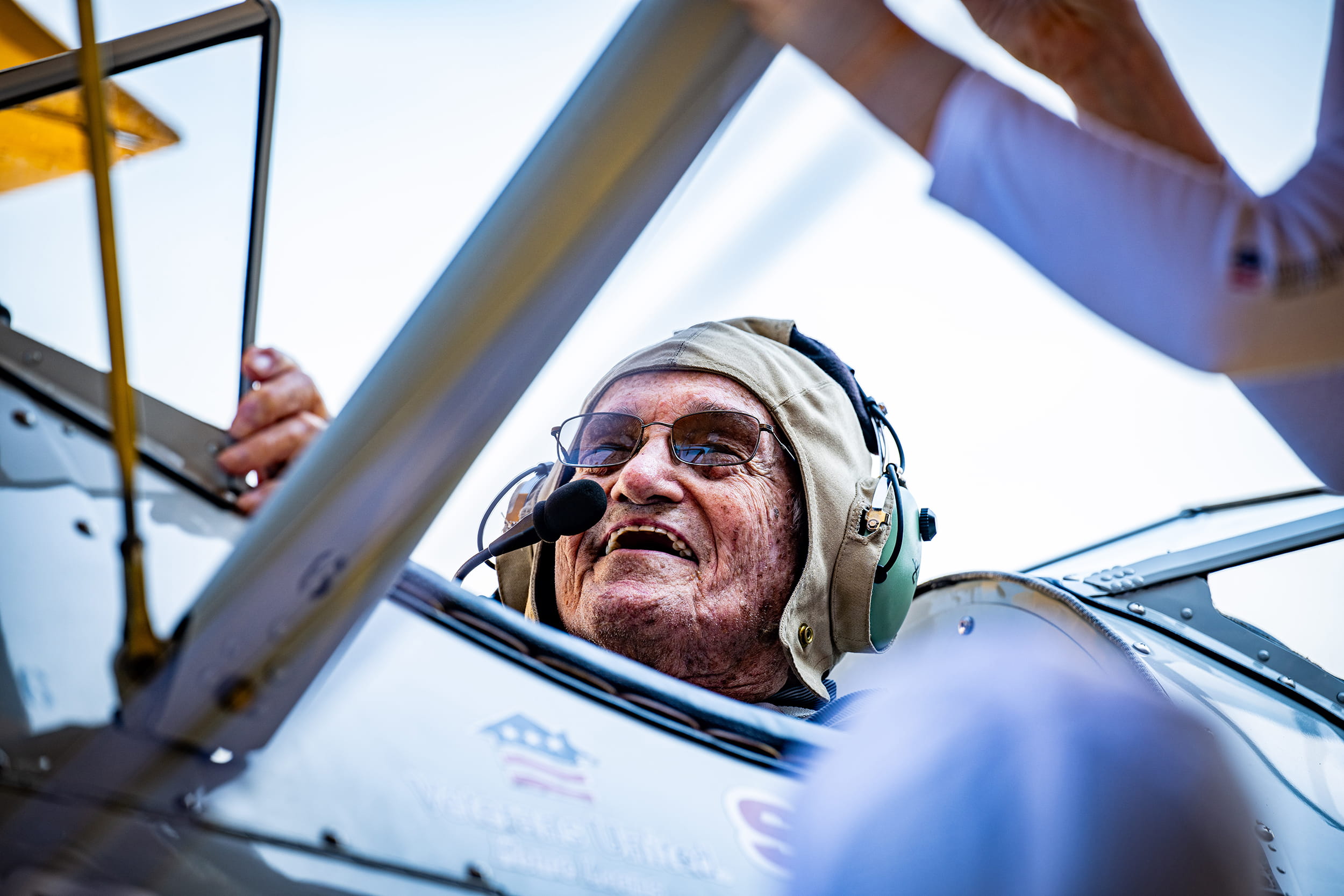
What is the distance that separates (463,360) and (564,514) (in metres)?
0.57

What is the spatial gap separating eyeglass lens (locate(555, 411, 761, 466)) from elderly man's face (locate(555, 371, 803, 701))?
0.02 m

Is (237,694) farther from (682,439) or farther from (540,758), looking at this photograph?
(682,439)

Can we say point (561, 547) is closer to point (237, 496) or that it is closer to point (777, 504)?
point (777, 504)

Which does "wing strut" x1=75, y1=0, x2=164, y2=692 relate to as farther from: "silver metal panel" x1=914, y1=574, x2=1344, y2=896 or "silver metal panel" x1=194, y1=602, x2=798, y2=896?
"silver metal panel" x1=914, y1=574, x2=1344, y2=896

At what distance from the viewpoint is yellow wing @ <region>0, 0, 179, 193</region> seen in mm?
725

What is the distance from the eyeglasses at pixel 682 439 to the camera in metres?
1.64

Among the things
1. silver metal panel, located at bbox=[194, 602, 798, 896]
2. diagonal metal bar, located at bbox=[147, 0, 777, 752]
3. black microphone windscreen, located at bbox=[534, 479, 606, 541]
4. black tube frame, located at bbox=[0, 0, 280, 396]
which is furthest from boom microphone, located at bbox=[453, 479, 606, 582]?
diagonal metal bar, located at bbox=[147, 0, 777, 752]

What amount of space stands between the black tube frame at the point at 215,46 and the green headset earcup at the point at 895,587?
113 centimetres

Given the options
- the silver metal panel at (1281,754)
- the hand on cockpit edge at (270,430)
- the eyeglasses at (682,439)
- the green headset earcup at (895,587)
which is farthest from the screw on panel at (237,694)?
the green headset earcup at (895,587)

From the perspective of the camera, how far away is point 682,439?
1.66 metres

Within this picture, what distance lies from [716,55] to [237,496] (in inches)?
16.5

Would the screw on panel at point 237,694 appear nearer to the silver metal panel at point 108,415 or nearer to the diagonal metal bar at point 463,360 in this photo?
the diagonal metal bar at point 463,360

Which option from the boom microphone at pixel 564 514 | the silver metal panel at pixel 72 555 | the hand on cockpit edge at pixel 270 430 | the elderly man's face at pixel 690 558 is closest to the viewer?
the silver metal panel at pixel 72 555

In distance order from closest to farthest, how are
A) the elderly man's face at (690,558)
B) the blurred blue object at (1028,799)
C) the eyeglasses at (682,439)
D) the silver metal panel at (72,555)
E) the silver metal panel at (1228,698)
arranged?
the blurred blue object at (1028,799) → the silver metal panel at (72,555) → the silver metal panel at (1228,698) → the elderly man's face at (690,558) → the eyeglasses at (682,439)
